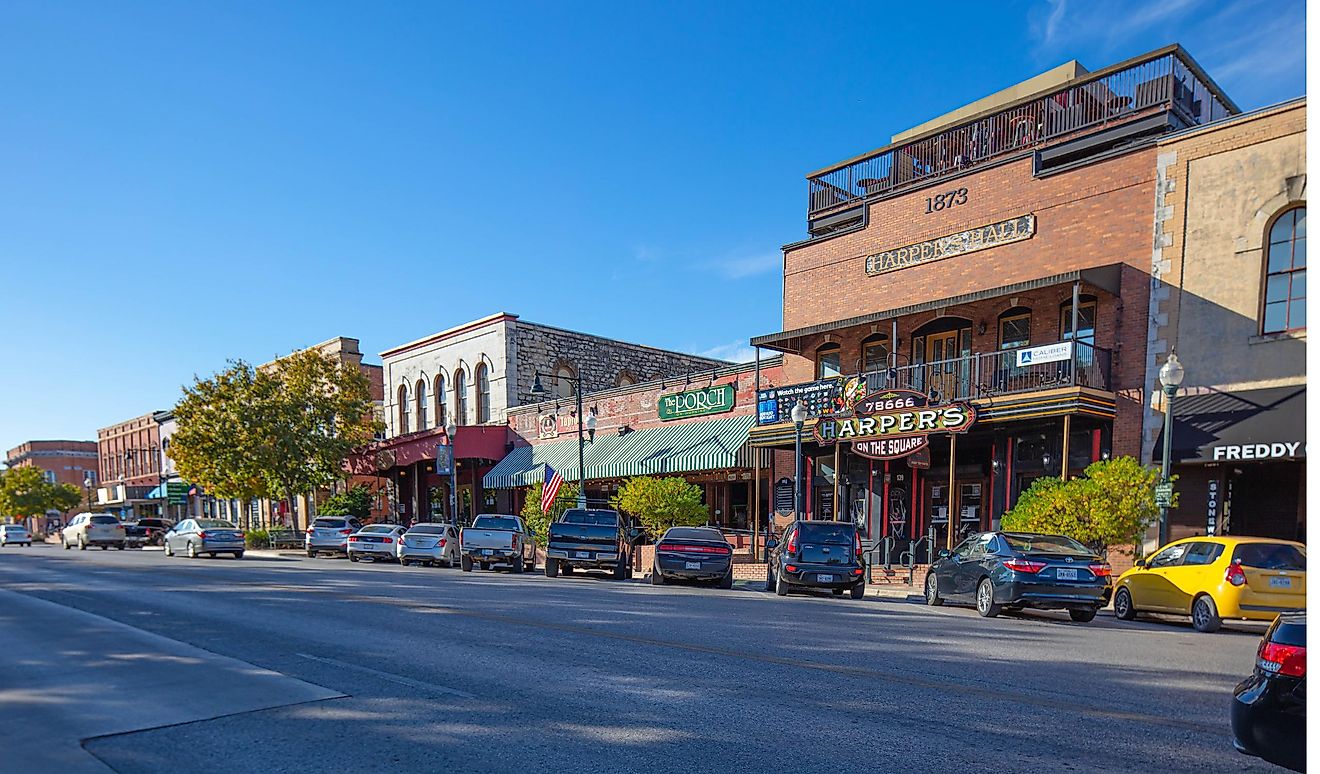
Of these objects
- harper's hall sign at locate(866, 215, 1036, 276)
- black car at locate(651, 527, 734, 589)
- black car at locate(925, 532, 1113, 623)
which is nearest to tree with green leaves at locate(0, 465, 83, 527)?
black car at locate(651, 527, 734, 589)

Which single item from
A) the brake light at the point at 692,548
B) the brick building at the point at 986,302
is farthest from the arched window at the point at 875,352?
the brake light at the point at 692,548

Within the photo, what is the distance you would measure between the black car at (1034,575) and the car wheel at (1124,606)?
0.75 meters

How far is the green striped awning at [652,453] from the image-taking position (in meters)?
25.7

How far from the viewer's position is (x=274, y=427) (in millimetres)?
37469

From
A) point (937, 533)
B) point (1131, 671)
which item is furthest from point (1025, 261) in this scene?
point (1131, 671)

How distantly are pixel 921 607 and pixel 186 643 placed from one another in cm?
1164

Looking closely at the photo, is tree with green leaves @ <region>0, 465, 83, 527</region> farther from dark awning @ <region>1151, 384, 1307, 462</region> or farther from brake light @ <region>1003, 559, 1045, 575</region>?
dark awning @ <region>1151, 384, 1307, 462</region>

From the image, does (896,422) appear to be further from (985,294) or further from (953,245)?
(953,245)

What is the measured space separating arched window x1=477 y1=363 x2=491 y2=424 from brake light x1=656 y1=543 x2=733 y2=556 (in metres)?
20.5

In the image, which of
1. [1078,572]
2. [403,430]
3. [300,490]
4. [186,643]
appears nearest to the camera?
[186,643]

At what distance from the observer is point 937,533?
76.6ft

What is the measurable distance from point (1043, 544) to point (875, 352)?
1140cm

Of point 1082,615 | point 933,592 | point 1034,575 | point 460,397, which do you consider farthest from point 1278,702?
point 460,397

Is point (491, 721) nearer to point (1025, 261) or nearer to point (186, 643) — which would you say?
point (186, 643)
